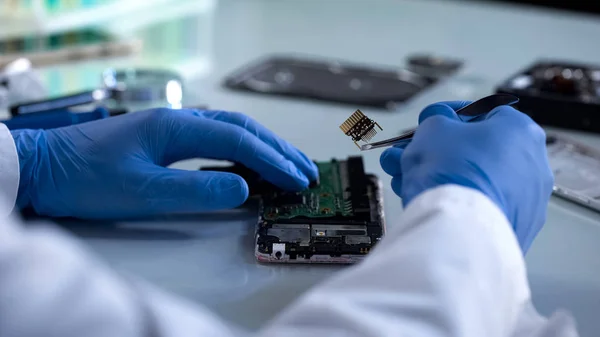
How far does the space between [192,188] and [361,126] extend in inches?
10.3

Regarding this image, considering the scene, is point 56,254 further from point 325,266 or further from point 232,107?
point 232,107

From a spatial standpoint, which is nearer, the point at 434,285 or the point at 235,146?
the point at 434,285

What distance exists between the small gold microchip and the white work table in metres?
0.04

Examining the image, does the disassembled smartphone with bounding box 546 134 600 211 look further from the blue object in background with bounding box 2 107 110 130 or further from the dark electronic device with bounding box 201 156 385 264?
the blue object in background with bounding box 2 107 110 130

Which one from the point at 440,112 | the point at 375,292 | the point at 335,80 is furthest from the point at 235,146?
the point at 335,80

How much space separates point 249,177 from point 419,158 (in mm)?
334

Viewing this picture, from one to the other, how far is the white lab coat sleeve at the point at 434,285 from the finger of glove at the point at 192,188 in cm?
33

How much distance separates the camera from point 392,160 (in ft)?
3.51

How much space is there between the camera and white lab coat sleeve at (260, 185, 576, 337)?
2.40 ft

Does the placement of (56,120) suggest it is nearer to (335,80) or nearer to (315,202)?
(315,202)

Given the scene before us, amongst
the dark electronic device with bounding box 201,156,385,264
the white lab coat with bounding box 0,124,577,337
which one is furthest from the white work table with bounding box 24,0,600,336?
the white lab coat with bounding box 0,124,577,337

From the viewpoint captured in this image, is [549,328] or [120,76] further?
[120,76]

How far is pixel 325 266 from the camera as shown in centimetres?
107

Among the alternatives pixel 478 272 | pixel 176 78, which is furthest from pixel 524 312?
pixel 176 78
